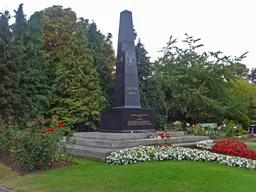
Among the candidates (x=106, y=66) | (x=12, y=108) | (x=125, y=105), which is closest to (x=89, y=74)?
(x=106, y=66)

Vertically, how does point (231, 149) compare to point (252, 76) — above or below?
below

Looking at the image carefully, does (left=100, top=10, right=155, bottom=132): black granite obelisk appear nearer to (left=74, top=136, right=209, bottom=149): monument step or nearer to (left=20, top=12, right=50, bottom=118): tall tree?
(left=74, top=136, right=209, bottom=149): monument step

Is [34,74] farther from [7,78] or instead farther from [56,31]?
[56,31]

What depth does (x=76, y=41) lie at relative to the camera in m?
23.2

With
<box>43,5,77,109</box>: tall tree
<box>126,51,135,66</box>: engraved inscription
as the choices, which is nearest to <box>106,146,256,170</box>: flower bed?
<box>126,51,135,66</box>: engraved inscription

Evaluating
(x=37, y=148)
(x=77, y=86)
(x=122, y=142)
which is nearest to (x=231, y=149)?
(x=122, y=142)

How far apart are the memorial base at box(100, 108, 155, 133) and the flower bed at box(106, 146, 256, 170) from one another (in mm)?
2428

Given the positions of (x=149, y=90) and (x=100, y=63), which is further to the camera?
(x=149, y=90)

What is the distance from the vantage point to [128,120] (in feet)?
38.5

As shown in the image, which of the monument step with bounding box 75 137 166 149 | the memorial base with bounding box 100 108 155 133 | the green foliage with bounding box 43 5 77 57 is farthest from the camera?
the green foliage with bounding box 43 5 77 57

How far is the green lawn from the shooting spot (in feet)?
18.7

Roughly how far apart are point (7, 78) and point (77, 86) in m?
5.09

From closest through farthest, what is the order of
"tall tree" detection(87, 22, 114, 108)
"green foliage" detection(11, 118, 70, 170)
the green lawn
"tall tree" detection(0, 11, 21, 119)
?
the green lawn, "green foliage" detection(11, 118, 70, 170), "tall tree" detection(0, 11, 21, 119), "tall tree" detection(87, 22, 114, 108)

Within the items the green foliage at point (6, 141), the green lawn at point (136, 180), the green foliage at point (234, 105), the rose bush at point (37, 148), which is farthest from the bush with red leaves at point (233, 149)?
the green foliage at point (234, 105)
